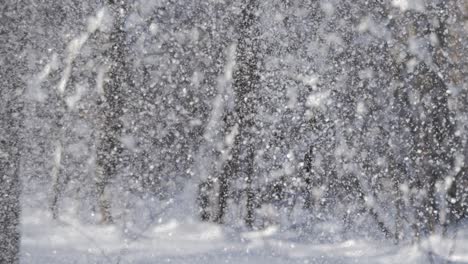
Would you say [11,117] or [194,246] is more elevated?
[11,117]

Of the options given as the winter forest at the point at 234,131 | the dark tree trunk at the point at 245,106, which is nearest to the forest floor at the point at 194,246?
the winter forest at the point at 234,131

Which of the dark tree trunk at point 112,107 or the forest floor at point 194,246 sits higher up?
the dark tree trunk at point 112,107

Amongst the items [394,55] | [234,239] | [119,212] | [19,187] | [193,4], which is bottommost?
[234,239]

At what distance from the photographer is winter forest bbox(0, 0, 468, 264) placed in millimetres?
3316

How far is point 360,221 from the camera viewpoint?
3.41m

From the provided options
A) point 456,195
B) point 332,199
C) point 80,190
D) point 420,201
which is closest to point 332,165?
point 332,199

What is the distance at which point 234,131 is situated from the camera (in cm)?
338

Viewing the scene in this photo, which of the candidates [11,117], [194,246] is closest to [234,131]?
[194,246]

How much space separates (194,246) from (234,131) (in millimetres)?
851

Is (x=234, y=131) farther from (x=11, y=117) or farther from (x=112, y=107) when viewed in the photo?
(x=11, y=117)

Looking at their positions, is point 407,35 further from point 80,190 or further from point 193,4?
point 80,190

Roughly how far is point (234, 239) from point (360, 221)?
89cm

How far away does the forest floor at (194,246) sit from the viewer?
3.34 m

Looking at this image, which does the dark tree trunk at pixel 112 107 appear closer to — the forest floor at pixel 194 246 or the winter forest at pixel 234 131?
the winter forest at pixel 234 131
